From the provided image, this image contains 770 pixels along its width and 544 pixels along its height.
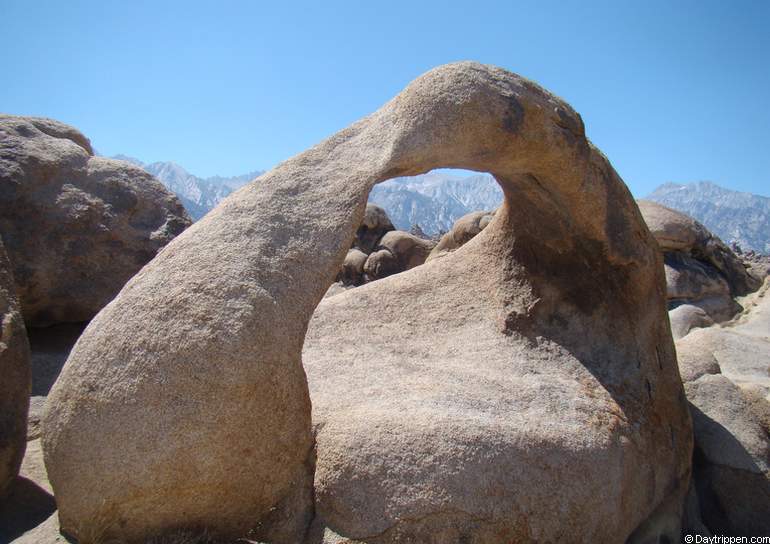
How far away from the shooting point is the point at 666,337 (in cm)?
310

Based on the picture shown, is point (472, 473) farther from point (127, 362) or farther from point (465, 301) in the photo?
point (465, 301)

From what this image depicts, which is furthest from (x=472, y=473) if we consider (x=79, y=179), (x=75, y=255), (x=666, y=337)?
(x=79, y=179)

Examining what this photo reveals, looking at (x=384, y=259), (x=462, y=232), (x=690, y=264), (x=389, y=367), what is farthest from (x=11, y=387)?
(x=384, y=259)

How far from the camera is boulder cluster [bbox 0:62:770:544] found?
1.72m

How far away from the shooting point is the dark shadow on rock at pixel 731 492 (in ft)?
9.82

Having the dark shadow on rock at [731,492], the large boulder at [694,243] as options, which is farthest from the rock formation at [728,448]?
the large boulder at [694,243]

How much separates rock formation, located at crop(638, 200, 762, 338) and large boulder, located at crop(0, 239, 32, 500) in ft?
27.6

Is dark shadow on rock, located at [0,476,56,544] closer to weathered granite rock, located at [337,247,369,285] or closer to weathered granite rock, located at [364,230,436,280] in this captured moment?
weathered granite rock, located at [364,230,436,280]

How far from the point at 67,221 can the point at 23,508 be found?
2.24 meters

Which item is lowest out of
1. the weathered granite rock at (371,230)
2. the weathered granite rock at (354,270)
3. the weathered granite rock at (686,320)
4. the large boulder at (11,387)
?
the large boulder at (11,387)

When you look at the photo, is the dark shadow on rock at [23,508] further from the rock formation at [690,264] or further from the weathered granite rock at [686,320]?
the rock formation at [690,264]

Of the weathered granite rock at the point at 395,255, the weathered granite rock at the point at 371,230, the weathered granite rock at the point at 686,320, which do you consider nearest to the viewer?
the weathered granite rock at the point at 686,320

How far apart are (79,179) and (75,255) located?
53 centimetres

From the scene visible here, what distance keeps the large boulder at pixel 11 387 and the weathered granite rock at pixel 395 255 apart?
9.33 m
